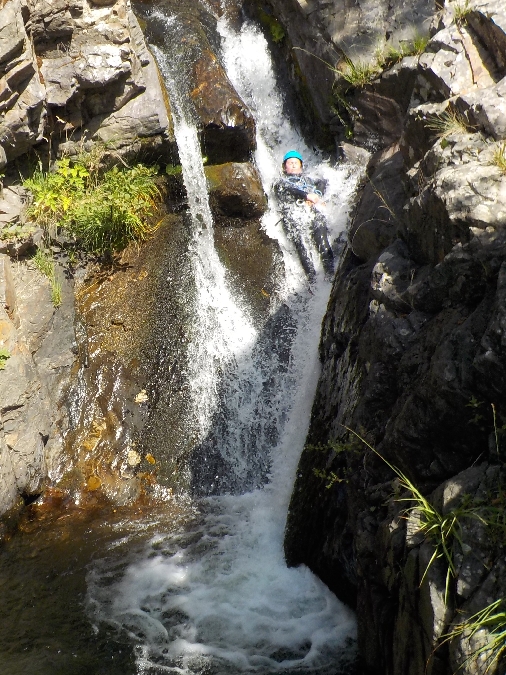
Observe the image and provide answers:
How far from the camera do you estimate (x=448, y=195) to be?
3.68 m

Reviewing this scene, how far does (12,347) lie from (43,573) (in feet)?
7.30

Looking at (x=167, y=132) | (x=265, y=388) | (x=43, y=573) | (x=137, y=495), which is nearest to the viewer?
(x=43, y=573)

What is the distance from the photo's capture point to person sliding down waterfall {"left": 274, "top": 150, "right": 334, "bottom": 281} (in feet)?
24.0

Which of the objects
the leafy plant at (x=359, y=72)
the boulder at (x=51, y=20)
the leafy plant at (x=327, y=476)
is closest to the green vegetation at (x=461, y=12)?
the leafy plant at (x=359, y=72)

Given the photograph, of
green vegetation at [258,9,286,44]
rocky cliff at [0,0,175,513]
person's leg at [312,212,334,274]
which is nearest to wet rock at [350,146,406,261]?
person's leg at [312,212,334,274]

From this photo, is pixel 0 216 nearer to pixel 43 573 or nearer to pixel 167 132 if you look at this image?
pixel 167 132

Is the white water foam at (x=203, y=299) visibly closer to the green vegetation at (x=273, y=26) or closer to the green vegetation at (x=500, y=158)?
the green vegetation at (x=273, y=26)

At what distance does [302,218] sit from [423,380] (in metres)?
4.58

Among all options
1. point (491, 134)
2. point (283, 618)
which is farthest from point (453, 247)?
point (283, 618)

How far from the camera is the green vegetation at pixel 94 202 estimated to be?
280 inches

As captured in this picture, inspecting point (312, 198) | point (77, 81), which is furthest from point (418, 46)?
point (77, 81)

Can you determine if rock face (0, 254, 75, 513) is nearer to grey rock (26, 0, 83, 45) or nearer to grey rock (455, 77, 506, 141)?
grey rock (26, 0, 83, 45)

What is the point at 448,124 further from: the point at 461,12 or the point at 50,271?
the point at 50,271

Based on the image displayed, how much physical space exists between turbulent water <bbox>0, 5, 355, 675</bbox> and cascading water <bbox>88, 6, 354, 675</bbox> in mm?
10
